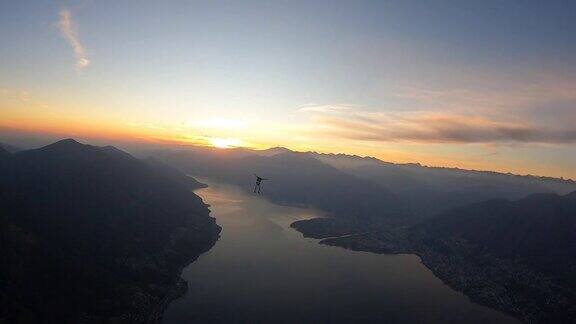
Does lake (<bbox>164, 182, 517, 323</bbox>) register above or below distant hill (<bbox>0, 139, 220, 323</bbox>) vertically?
below

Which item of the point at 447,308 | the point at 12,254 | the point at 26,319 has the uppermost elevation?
the point at 12,254

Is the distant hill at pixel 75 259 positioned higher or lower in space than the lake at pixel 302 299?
higher

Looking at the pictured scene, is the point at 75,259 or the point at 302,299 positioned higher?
the point at 75,259

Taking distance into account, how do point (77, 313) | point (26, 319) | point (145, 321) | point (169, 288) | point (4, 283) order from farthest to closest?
point (169, 288), point (145, 321), point (77, 313), point (4, 283), point (26, 319)

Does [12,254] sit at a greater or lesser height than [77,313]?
greater

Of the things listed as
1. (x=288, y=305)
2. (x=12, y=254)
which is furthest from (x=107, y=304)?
(x=288, y=305)

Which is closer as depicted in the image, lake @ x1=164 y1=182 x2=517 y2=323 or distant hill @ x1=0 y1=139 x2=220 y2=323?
distant hill @ x1=0 y1=139 x2=220 y2=323

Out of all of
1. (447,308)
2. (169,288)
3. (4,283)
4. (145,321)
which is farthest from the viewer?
(447,308)

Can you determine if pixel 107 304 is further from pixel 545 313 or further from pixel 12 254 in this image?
pixel 545 313

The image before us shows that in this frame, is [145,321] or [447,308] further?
[447,308]

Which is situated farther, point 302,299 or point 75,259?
point 302,299

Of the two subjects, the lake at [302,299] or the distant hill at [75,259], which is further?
the lake at [302,299]
